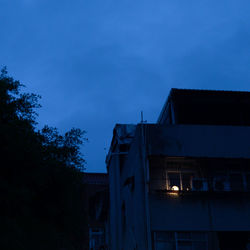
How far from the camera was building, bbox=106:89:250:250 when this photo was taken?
17.4 meters

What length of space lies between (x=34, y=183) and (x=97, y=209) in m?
15.2

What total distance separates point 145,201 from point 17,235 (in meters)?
5.79

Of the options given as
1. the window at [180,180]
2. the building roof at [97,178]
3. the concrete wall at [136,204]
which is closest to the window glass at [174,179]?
the window at [180,180]

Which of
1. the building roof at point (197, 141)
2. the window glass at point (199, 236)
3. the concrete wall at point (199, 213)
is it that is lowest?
the window glass at point (199, 236)

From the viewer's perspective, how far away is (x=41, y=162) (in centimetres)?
1661

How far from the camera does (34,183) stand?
16500mm

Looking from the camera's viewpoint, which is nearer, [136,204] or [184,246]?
[184,246]

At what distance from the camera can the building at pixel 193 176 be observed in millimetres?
17422

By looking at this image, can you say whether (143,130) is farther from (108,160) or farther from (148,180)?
(108,160)

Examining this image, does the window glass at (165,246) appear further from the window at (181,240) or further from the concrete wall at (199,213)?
the concrete wall at (199,213)

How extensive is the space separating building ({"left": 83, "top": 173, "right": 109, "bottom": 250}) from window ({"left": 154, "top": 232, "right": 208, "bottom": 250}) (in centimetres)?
1063

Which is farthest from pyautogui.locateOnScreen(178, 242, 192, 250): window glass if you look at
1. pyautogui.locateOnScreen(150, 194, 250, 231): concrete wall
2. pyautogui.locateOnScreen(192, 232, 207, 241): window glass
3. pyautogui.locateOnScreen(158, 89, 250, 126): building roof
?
pyautogui.locateOnScreen(158, 89, 250, 126): building roof

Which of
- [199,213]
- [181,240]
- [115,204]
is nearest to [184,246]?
[181,240]

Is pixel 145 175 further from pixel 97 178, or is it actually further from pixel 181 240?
pixel 97 178
